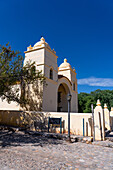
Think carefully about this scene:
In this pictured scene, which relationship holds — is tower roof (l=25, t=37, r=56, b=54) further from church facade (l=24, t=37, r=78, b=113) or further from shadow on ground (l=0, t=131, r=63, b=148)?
shadow on ground (l=0, t=131, r=63, b=148)

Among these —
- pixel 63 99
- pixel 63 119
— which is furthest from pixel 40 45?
pixel 63 119

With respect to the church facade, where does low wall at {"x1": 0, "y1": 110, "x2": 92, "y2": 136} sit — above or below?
below

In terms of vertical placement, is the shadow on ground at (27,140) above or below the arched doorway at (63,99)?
below

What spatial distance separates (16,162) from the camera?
4035 mm

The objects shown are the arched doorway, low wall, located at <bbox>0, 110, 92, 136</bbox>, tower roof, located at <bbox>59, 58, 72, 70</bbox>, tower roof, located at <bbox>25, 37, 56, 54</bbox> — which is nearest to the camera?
low wall, located at <bbox>0, 110, 92, 136</bbox>

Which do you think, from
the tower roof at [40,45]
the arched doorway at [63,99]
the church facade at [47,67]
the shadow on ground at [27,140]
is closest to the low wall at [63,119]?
the shadow on ground at [27,140]

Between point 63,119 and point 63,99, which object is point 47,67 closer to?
point 63,119

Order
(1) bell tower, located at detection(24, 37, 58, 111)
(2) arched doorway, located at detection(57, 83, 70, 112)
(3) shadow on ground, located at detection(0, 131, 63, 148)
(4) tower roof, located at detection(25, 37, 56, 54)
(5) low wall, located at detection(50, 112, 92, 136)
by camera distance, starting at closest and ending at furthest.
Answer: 1. (3) shadow on ground, located at detection(0, 131, 63, 148)
2. (5) low wall, located at detection(50, 112, 92, 136)
3. (1) bell tower, located at detection(24, 37, 58, 111)
4. (4) tower roof, located at detection(25, 37, 56, 54)
5. (2) arched doorway, located at detection(57, 83, 70, 112)

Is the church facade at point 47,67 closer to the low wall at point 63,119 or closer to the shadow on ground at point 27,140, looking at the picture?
the low wall at point 63,119

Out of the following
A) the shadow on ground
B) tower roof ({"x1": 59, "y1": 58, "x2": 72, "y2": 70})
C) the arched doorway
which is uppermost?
tower roof ({"x1": 59, "y1": 58, "x2": 72, "y2": 70})

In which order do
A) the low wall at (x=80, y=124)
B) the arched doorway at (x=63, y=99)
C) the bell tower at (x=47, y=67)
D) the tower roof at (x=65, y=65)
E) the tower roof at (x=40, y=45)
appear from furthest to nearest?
the tower roof at (x=65, y=65) < the arched doorway at (x=63, y=99) < the tower roof at (x=40, y=45) < the bell tower at (x=47, y=67) < the low wall at (x=80, y=124)

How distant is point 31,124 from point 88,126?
5.29 metres

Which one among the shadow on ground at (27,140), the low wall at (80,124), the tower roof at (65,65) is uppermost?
the tower roof at (65,65)

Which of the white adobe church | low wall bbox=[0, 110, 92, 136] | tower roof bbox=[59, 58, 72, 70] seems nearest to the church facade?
the white adobe church
